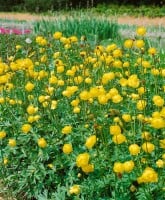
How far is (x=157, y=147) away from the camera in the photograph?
4.24 m

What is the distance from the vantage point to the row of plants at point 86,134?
157 inches

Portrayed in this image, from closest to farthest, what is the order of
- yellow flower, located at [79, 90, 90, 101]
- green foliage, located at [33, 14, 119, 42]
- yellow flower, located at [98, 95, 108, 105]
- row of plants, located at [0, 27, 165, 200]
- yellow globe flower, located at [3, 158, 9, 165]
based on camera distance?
row of plants, located at [0, 27, 165, 200]
yellow flower, located at [98, 95, 108, 105]
yellow flower, located at [79, 90, 90, 101]
yellow globe flower, located at [3, 158, 9, 165]
green foliage, located at [33, 14, 119, 42]

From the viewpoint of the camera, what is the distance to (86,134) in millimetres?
4699

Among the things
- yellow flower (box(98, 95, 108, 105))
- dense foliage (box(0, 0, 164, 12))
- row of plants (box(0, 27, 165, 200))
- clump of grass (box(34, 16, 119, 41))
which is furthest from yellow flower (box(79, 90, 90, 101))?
dense foliage (box(0, 0, 164, 12))

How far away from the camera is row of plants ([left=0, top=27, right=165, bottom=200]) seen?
398 cm

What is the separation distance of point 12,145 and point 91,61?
4.55 feet

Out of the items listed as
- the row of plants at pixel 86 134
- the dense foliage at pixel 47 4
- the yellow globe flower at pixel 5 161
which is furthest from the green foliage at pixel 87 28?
the dense foliage at pixel 47 4

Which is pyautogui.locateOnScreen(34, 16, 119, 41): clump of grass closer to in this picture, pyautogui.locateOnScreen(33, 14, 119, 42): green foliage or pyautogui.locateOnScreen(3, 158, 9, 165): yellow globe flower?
pyautogui.locateOnScreen(33, 14, 119, 42): green foliage

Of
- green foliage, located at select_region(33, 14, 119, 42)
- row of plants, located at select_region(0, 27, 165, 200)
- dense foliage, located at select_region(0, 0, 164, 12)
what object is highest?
row of plants, located at select_region(0, 27, 165, 200)

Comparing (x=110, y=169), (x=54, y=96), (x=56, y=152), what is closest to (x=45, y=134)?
(x=56, y=152)

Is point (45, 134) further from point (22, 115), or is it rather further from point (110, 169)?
point (110, 169)

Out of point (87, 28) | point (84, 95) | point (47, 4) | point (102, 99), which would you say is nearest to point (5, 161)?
point (84, 95)

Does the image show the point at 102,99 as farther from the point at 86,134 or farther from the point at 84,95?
the point at 86,134

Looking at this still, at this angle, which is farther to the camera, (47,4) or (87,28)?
(47,4)
